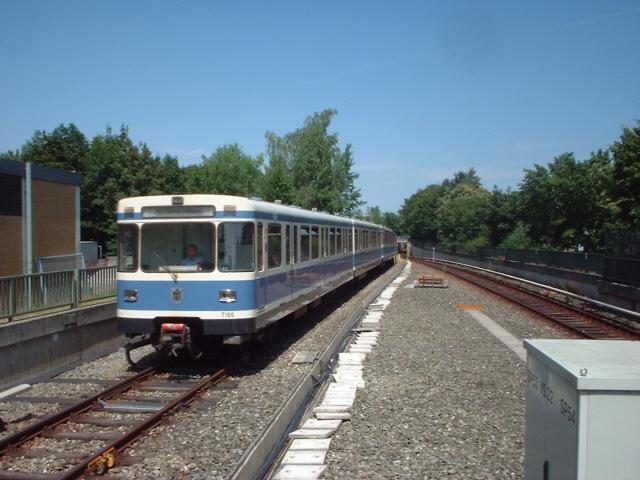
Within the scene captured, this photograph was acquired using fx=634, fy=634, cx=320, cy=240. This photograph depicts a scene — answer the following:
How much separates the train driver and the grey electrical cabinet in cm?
727

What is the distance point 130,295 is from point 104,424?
3.06 metres

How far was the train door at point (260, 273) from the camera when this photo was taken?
10.0 m

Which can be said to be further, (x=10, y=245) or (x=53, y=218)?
(x=53, y=218)

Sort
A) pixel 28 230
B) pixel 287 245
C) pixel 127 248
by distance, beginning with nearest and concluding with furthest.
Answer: pixel 127 248, pixel 287 245, pixel 28 230

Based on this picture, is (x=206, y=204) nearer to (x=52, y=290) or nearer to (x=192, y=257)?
(x=192, y=257)

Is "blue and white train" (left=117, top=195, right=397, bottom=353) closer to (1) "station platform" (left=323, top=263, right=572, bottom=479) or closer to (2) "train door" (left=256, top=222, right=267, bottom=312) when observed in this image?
(2) "train door" (left=256, top=222, right=267, bottom=312)

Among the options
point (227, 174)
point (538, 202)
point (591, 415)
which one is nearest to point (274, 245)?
point (591, 415)

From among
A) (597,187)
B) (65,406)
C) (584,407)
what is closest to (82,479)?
(65,406)

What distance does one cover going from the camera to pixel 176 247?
9992 mm

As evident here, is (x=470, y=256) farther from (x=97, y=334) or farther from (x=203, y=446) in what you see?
(x=203, y=446)

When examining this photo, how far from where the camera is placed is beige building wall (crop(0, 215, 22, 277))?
49.3 ft

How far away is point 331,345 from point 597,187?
31.9 metres

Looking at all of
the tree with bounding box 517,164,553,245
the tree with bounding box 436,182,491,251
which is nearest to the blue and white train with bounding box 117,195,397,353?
the tree with bounding box 517,164,553,245

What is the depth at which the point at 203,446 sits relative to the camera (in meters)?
6.35
